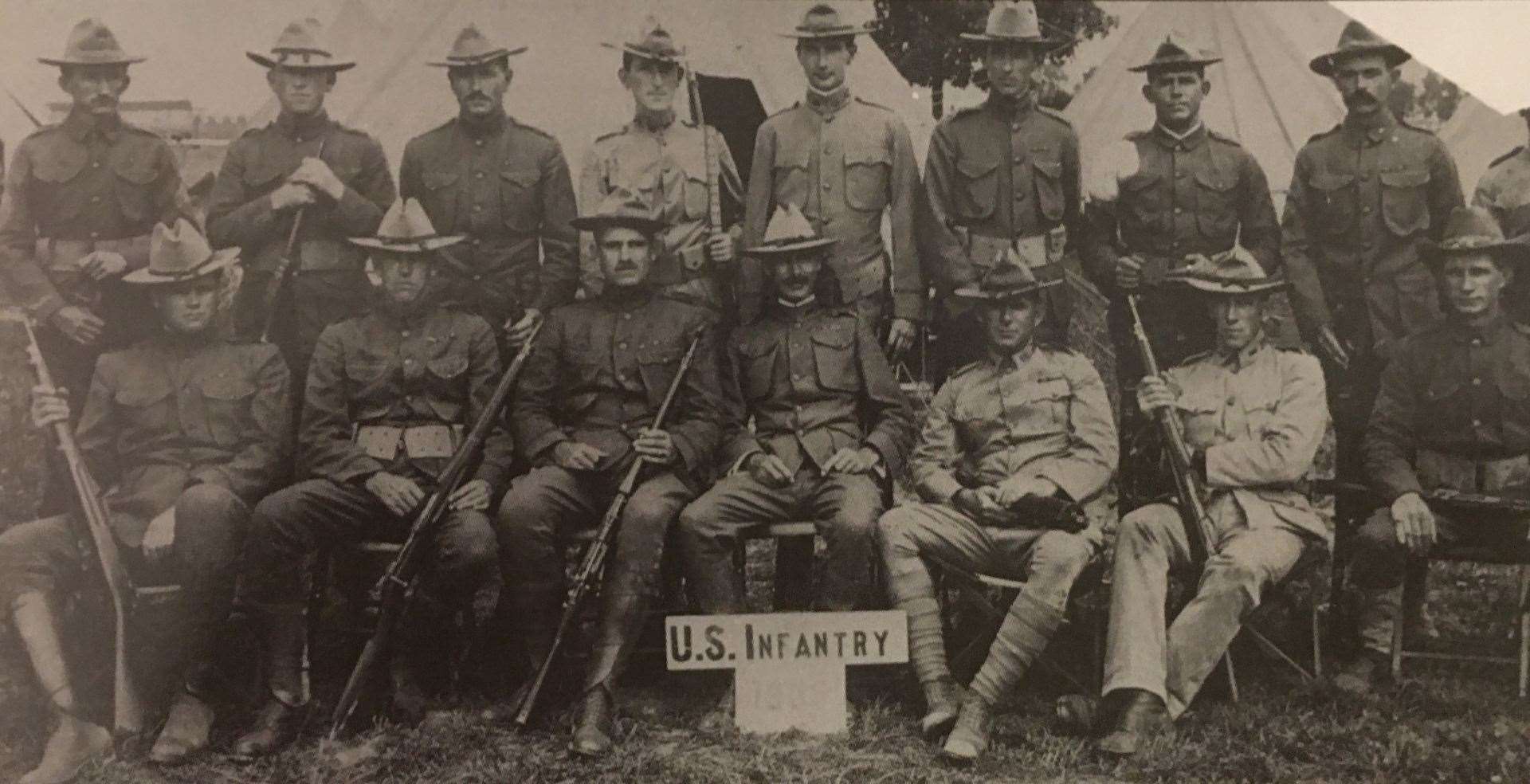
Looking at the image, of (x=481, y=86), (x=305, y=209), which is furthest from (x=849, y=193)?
(x=305, y=209)

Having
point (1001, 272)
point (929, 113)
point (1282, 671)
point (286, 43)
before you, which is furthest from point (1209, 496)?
point (286, 43)

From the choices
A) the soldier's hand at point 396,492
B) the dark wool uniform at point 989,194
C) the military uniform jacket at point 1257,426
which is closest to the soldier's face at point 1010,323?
the dark wool uniform at point 989,194

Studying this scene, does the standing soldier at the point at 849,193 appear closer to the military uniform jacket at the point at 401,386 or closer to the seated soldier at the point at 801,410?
the seated soldier at the point at 801,410

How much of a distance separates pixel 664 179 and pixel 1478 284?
8.83ft

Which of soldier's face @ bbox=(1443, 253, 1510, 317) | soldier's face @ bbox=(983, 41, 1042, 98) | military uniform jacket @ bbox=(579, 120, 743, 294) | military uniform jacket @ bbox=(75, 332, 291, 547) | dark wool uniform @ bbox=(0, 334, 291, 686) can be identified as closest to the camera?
dark wool uniform @ bbox=(0, 334, 291, 686)

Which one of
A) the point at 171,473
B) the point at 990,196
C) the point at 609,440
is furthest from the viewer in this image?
the point at 990,196

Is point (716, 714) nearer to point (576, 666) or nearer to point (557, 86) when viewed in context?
point (576, 666)

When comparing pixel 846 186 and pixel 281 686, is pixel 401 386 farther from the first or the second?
pixel 846 186

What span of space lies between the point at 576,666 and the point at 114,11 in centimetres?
256

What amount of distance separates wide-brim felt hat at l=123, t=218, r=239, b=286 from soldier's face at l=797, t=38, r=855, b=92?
6.65ft

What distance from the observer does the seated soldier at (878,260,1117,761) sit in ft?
13.5

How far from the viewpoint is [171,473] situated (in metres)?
4.27

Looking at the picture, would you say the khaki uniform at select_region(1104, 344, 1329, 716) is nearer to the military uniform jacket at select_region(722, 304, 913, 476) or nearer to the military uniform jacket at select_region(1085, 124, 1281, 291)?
the military uniform jacket at select_region(1085, 124, 1281, 291)

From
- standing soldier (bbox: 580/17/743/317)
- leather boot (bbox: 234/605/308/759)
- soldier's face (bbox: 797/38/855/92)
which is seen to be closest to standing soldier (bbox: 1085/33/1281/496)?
soldier's face (bbox: 797/38/855/92)
